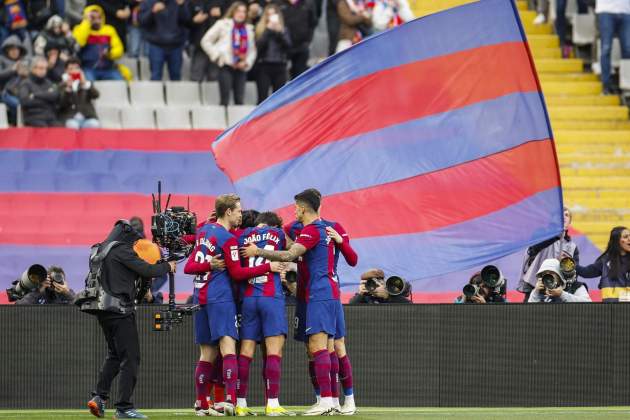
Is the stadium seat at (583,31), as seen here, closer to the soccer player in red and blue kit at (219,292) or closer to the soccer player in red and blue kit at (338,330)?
the soccer player in red and blue kit at (338,330)

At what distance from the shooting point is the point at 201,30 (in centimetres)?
2542

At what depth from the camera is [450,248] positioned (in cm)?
1700

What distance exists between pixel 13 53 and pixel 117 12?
197cm

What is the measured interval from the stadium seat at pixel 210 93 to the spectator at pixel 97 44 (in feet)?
4.30

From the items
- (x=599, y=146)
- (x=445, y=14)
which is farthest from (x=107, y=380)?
(x=599, y=146)

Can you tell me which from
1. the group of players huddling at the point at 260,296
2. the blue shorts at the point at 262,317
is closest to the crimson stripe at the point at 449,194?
the group of players huddling at the point at 260,296

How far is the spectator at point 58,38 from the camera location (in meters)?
24.4

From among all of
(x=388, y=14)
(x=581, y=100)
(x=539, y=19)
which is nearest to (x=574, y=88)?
(x=581, y=100)

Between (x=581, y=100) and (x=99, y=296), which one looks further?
(x=581, y=100)

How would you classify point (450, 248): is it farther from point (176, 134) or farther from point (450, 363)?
point (176, 134)

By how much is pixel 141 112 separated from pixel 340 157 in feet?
26.7

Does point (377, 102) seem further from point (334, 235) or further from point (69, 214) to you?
point (69, 214)

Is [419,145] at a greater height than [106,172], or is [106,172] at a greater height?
[106,172]

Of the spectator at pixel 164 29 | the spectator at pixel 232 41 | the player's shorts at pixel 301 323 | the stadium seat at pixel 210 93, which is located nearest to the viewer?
the player's shorts at pixel 301 323
